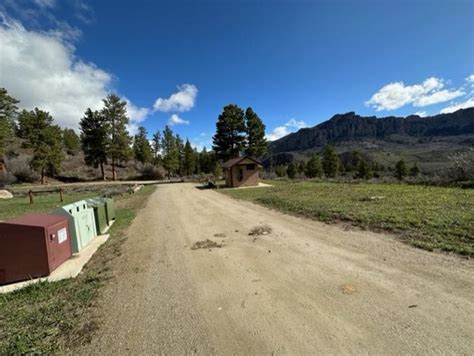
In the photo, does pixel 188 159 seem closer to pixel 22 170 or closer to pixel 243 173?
pixel 22 170

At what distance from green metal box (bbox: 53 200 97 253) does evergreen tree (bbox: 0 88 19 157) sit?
29692 mm

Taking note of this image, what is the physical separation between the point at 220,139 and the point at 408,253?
34.0 metres

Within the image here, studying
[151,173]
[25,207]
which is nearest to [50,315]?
[25,207]

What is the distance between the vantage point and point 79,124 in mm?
38312

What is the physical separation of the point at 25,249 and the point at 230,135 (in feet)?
112

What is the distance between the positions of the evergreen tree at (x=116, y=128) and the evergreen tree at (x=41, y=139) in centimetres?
789

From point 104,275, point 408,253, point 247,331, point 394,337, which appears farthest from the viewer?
point 408,253

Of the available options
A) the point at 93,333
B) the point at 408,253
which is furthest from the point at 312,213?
the point at 93,333

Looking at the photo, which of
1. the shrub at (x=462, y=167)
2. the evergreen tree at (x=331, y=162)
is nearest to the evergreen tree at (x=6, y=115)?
the shrub at (x=462, y=167)

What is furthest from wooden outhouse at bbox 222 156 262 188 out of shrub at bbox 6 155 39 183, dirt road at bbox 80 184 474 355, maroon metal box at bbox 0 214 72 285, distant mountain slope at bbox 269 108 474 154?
distant mountain slope at bbox 269 108 474 154

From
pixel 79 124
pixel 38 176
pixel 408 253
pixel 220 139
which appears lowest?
pixel 408 253

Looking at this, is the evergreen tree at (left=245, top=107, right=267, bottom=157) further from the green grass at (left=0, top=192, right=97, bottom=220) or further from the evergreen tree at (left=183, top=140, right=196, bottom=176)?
the green grass at (left=0, top=192, right=97, bottom=220)

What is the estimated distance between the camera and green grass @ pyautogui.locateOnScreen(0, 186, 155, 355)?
2543 mm

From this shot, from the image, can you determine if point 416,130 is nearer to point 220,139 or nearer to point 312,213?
point 220,139
